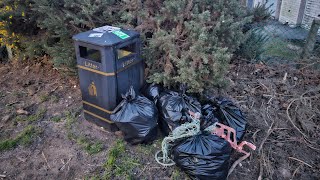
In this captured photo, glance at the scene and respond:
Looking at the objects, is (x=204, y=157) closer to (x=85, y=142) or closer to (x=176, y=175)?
(x=176, y=175)

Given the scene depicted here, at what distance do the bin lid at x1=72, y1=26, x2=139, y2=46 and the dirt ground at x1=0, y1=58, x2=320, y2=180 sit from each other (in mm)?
1023

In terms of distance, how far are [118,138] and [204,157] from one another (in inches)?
41.0

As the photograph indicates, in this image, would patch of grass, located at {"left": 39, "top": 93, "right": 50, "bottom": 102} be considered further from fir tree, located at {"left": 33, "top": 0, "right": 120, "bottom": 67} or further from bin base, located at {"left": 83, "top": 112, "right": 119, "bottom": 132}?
bin base, located at {"left": 83, "top": 112, "right": 119, "bottom": 132}

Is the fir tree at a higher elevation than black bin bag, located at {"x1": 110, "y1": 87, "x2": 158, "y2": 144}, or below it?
higher

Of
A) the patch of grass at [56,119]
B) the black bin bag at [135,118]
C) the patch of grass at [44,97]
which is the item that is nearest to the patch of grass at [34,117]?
the patch of grass at [56,119]

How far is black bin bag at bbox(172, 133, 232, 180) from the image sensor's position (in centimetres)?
212

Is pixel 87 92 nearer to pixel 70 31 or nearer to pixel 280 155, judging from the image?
pixel 70 31

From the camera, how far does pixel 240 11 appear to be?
3.31m

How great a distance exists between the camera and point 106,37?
2.47 metres

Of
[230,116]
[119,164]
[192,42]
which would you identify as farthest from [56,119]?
[230,116]

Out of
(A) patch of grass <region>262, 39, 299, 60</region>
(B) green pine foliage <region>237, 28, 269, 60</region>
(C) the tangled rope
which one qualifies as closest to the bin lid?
A: (C) the tangled rope

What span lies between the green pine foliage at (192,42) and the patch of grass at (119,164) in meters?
0.91

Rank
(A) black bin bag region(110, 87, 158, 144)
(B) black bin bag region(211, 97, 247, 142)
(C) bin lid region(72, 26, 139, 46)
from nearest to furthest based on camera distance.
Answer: (C) bin lid region(72, 26, 139, 46) < (A) black bin bag region(110, 87, 158, 144) < (B) black bin bag region(211, 97, 247, 142)

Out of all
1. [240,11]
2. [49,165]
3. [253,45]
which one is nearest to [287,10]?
[253,45]
